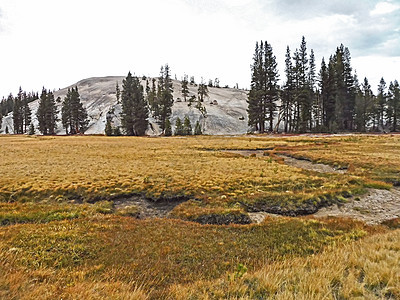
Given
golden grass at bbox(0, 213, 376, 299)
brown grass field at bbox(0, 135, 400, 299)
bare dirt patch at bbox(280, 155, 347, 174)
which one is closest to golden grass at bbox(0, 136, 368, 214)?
brown grass field at bbox(0, 135, 400, 299)

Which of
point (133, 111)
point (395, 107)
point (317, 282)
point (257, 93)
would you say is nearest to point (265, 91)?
point (257, 93)

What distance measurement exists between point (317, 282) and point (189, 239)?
16.8 feet

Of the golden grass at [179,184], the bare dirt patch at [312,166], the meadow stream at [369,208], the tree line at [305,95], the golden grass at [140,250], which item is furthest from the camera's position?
the tree line at [305,95]

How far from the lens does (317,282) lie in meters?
4.90

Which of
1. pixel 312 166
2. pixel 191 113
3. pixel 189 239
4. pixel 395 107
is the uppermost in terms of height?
pixel 191 113

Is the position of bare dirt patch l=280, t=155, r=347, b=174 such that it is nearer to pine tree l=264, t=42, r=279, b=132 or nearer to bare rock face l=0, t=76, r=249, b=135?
pine tree l=264, t=42, r=279, b=132

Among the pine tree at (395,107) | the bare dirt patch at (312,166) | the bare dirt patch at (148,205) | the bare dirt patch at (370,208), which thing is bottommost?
the bare dirt patch at (370,208)

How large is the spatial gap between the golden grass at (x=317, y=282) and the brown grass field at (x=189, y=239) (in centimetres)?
3

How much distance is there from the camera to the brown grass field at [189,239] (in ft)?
16.5

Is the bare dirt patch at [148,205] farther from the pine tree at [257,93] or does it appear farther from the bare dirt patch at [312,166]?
the pine tree at [257,93]

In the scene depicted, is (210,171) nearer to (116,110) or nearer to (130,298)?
(130,298)

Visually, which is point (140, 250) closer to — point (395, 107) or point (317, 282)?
point (317, 282)

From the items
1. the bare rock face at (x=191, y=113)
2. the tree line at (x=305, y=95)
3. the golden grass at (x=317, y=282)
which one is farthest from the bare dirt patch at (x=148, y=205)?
the bare rock face at (x=191, y=113)

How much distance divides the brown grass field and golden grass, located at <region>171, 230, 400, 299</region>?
0.03 meters
